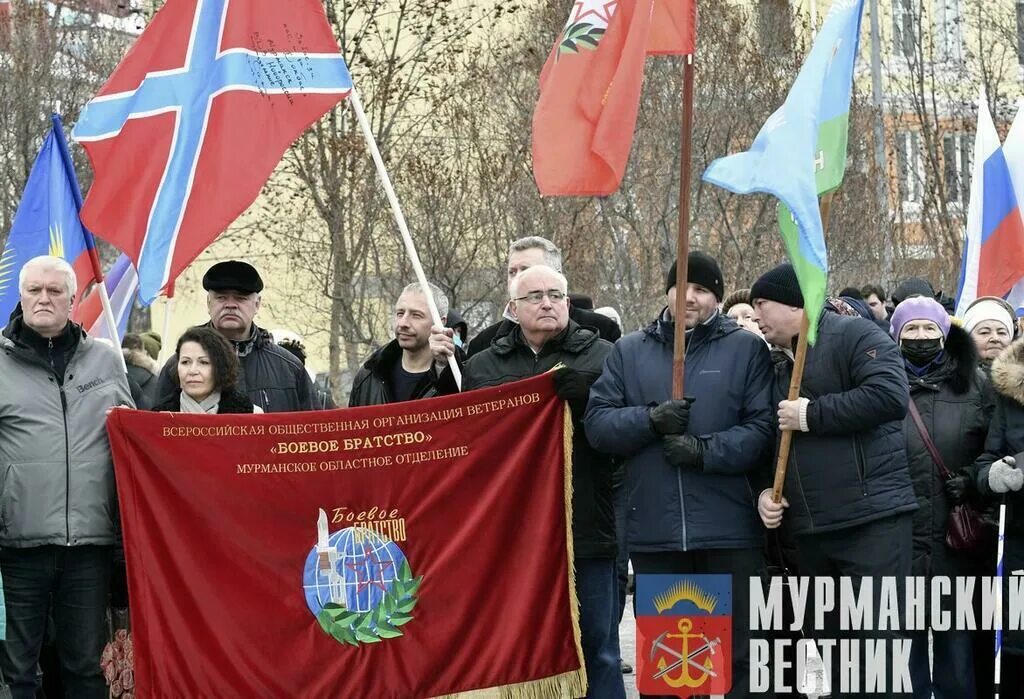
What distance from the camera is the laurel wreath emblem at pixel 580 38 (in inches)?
298

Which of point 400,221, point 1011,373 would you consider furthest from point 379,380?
point 1011,373

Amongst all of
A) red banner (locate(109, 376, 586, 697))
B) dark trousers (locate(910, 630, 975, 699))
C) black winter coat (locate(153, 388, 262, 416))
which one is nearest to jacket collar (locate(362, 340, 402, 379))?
black winter coat (locate(153, 388, 262, 416))

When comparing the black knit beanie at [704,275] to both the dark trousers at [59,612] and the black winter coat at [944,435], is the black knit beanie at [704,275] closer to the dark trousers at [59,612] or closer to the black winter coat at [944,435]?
the black winter coat at [944,435]

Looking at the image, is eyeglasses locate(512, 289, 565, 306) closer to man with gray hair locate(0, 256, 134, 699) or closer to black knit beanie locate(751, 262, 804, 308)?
black knit beanie locate(751, 262, 804, 308)

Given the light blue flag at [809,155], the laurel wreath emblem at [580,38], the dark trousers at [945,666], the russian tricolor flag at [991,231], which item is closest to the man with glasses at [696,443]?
the light blue flag at [809,155]

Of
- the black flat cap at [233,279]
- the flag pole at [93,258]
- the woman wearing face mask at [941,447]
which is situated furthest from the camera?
the black flat cap at [233,279]

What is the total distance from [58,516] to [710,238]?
601 inches

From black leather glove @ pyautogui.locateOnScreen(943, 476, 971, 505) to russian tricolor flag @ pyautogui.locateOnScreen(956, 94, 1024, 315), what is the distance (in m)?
3.64

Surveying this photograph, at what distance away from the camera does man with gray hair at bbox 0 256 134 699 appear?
7.66m

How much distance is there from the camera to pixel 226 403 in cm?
811

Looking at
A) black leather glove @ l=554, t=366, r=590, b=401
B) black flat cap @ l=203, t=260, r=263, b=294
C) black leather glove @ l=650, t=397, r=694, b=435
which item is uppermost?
black flat cap @ l=203, t=260, r=263, b=294

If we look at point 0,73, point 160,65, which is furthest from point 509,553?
point 0,73

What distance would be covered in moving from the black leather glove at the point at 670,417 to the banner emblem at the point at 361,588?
1375 mm

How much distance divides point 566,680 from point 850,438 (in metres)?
1.70
